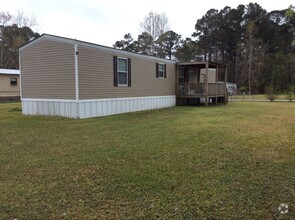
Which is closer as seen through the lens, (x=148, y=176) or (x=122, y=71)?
(x=148, y=176)

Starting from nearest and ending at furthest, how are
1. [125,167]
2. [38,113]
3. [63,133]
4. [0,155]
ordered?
[125,167] < [0,155] < [63,133] < [38,113]

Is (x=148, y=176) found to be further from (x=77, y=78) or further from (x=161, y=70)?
(x=161, y=70)

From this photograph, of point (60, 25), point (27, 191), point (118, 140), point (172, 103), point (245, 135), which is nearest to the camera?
point (27, 191)

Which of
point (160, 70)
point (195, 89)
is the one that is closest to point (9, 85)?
point (160, 70)

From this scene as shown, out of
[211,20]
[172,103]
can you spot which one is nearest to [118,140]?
[172,103]

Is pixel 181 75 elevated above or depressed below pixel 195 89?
above

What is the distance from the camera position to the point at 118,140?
6113 mm

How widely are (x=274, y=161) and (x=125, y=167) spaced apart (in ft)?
8.00

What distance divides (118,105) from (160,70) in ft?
14.2

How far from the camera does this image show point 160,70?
15.2 meters

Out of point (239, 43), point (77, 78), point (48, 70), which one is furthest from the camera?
point (239, 43)

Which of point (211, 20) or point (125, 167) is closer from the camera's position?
point (125, 167)

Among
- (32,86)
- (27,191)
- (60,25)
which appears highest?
(60,25)

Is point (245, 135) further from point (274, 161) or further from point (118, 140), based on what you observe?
point (118, 140)
